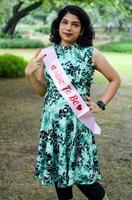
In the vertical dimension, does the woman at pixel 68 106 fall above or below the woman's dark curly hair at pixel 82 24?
below

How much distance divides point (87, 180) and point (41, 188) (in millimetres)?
1418

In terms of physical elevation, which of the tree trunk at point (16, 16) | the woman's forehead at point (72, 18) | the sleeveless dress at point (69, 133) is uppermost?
the woman's forehead at point (72, 18)

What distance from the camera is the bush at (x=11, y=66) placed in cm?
1460

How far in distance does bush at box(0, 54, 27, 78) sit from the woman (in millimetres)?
11406

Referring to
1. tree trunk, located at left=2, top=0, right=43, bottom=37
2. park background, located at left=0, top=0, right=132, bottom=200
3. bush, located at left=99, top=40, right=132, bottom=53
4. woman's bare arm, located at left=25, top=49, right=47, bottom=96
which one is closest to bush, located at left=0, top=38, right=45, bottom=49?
tree trunk, located at left=2, top=0, right=43, bottom=37

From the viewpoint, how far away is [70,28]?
3189mm

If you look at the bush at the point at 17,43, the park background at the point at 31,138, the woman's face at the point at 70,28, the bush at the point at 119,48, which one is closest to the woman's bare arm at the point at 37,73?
the woman's face at the point at 70,28

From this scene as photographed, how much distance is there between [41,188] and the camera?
15.1ft

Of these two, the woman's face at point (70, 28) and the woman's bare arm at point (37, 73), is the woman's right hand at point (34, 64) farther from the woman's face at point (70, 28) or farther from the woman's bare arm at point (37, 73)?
the woman's face at point (70, 28)

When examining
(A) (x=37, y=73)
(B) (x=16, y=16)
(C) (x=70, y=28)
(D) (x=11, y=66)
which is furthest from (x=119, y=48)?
(C) (x=70, y=28)

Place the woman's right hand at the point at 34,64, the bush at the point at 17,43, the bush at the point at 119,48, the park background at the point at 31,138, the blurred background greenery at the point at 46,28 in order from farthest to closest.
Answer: the bush at the point at 17,43, the bush at the point at 119,48, the blurred background greenery at the point at 46,28, the park background at the point at 31,138, the woman's right hand at the point at 34,64

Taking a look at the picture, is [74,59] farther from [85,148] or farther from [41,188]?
[41,188]

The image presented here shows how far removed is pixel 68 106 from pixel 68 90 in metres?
0.12

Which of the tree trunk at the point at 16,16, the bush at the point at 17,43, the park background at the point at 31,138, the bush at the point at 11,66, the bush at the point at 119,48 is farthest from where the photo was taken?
the bush at the point at 17,43
